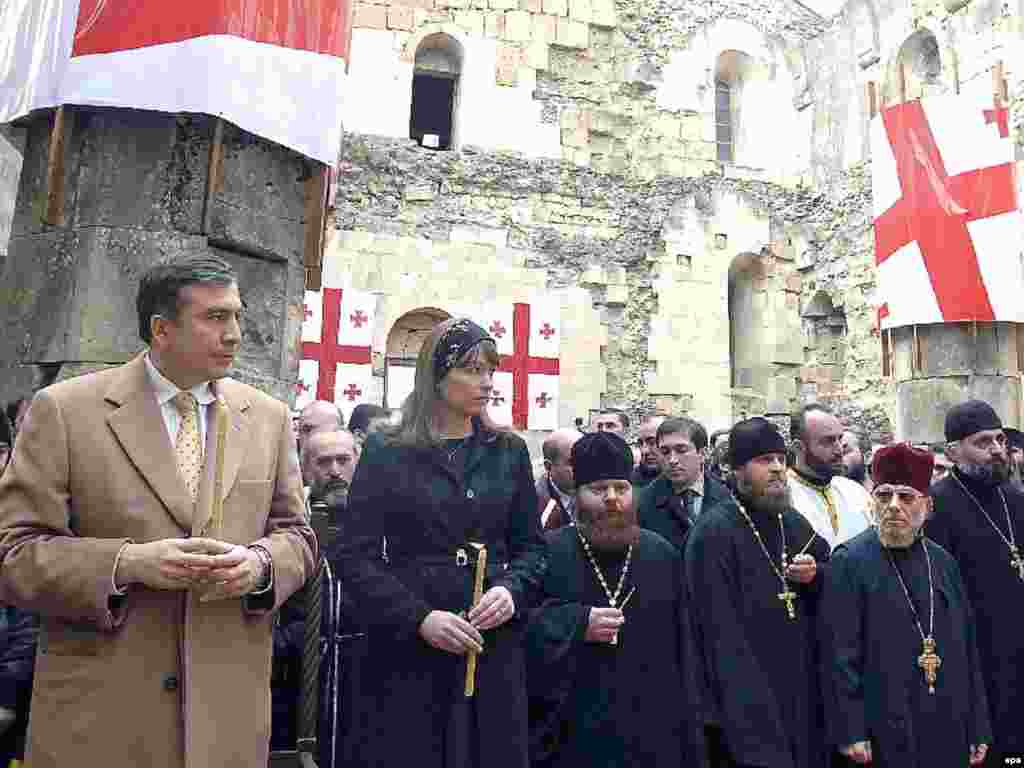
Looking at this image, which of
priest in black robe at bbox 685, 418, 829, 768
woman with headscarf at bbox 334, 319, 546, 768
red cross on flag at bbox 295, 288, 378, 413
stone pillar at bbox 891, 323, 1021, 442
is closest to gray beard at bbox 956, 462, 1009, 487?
priest in black robe at bbox 685, 418, 829, 768

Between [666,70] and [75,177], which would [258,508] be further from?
[666,70]

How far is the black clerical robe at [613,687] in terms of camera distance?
10.5 feet

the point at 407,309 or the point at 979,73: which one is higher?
the point at 979,73

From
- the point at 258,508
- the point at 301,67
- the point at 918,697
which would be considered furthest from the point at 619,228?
the point at 258,508

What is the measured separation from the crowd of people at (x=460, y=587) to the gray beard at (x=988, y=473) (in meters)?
0.01

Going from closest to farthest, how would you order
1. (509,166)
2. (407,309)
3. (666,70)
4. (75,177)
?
1. (75,177)
2. (407,309)
3. (509,166)
4. (666,70)

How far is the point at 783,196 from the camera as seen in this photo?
554 inches

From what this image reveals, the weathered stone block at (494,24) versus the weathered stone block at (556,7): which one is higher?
the weathered stone block at (556,7)

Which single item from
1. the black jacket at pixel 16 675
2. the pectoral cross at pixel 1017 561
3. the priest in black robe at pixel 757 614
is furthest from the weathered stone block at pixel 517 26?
the black jacket at pixel 16 675

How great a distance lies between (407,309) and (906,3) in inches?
332

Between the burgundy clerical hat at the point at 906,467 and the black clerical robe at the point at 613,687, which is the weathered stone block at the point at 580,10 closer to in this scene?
the burgundy clerical hat at the point at 906,467

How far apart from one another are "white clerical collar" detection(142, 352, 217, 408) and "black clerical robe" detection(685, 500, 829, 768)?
2191 millimetres

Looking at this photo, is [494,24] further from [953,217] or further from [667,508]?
[667,508]

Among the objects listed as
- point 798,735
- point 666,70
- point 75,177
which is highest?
point 666,70
